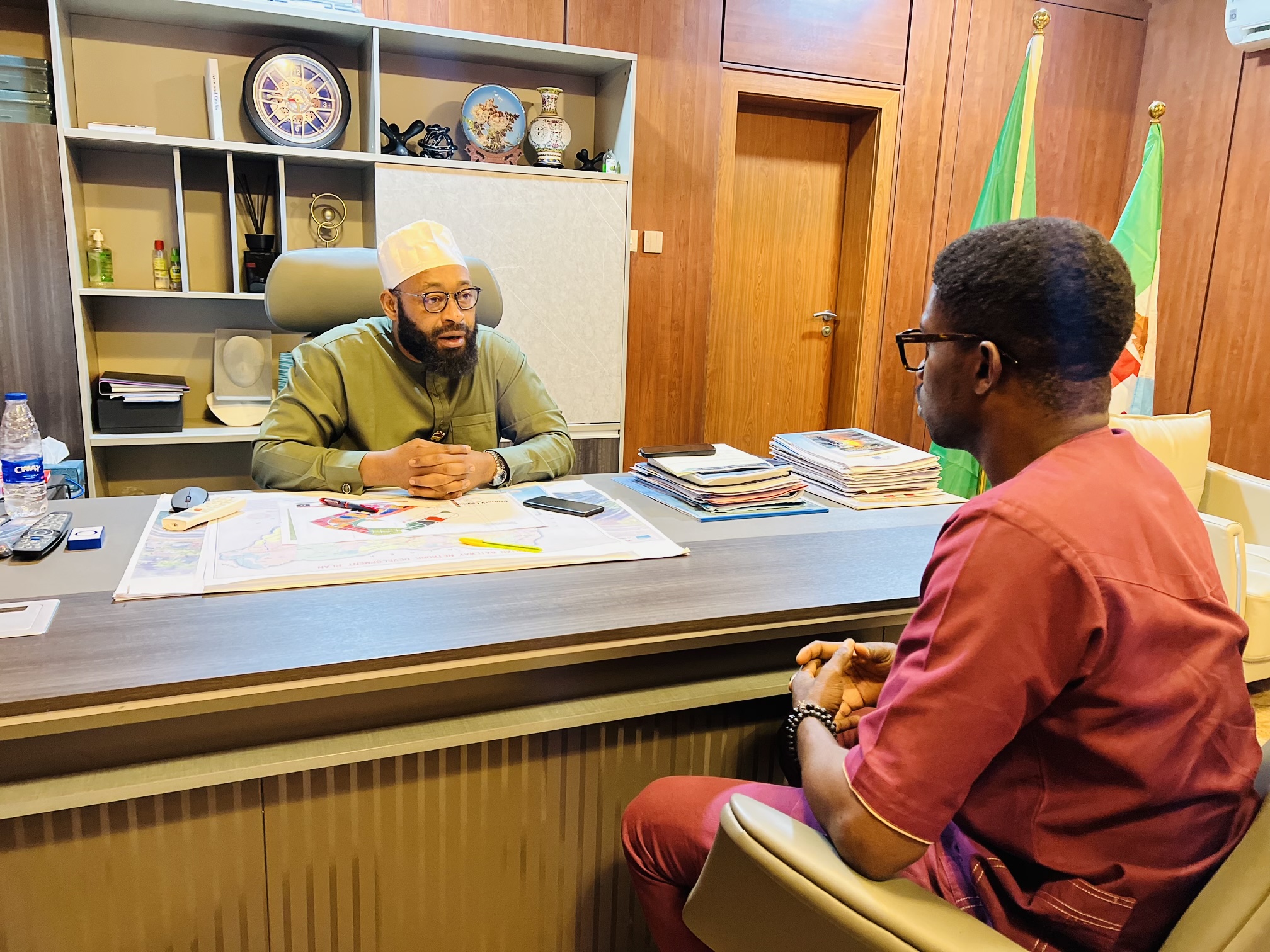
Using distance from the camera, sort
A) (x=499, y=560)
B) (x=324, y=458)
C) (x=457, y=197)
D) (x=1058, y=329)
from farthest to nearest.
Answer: (x=457, y=197)
(x=324, y=458)
(x=499, y=560)
(x=1058, y=329)

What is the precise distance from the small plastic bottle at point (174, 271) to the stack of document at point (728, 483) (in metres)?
2.18

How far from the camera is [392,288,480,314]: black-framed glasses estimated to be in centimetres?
195

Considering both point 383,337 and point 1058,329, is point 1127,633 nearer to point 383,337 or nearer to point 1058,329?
point 1058,329

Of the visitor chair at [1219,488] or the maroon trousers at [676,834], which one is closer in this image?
the maroon trousers at [676,834]

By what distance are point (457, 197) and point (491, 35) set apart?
0.61 m

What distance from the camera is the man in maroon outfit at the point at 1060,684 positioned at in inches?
29.4

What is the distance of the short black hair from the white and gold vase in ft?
8.91

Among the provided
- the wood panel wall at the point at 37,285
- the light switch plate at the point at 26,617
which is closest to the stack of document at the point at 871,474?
the light switch plate at the point at 26,617

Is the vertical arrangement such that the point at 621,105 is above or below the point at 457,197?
above

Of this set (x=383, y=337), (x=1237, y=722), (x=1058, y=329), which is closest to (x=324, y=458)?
(x=383, y=337)

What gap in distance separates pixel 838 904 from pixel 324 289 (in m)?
1.87

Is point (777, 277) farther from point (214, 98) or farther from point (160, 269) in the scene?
point (160, 269)

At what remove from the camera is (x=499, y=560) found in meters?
1.30

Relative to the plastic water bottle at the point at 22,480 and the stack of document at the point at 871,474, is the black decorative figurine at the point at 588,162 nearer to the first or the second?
the stack of document at the point at 871,474
